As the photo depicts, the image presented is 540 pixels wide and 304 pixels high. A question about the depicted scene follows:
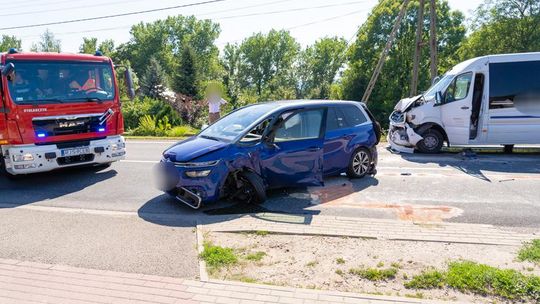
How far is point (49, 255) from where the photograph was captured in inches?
186

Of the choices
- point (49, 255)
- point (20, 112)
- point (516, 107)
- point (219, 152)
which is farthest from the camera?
point (516, 107)

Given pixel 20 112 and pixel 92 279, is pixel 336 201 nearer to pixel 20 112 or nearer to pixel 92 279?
pixel 92 279

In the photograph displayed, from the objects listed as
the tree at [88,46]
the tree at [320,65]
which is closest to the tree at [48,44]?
the tree at [88,46]

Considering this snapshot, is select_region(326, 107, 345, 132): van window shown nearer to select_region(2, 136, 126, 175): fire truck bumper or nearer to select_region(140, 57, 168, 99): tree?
select_region(2, 136, 126, 175): fire truck bumper

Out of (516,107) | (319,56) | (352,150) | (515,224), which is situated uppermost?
(319,56)

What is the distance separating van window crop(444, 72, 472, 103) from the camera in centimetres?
1070

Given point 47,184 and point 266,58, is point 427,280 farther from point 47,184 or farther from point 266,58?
point 266,58

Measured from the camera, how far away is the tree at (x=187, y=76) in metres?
35.8

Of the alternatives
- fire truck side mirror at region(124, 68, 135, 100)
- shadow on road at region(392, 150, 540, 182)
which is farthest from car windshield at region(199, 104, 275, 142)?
shadow on road at region(392, 150, 540, 182)

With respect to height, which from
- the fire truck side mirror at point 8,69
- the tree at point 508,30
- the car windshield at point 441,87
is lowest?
the car windshield at point 441,87

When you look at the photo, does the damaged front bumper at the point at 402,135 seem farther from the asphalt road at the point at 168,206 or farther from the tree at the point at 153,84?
the tree at the point at 153,84

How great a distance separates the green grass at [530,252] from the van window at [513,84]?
6.92m

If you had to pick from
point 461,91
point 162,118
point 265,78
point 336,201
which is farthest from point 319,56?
point 336,201

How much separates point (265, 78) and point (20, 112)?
245 feet
